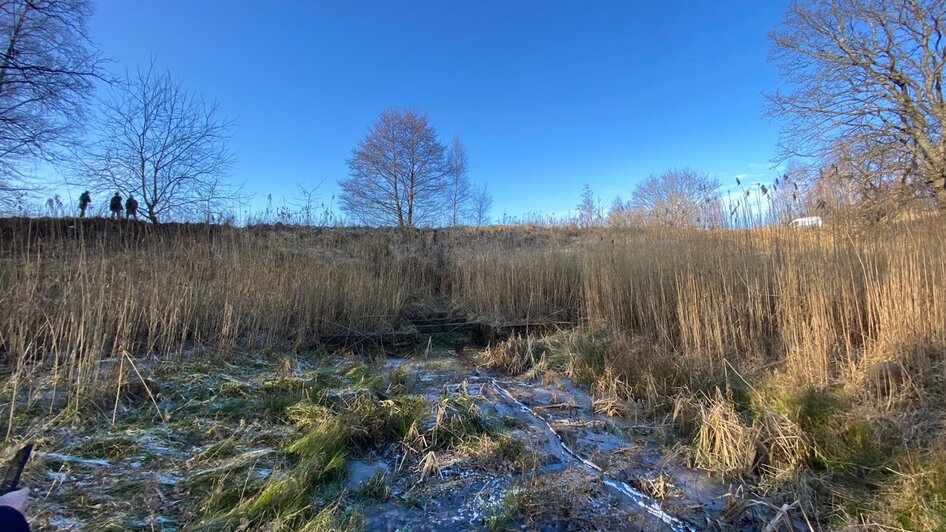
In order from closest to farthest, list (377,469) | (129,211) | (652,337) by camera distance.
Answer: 1. (377,469)
2. (652,337)
3. (129,211)

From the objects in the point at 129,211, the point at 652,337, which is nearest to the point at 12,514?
the point at 652,337

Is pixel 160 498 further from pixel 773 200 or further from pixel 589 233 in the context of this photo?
pixel 589 233

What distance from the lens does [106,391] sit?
2.63 meters

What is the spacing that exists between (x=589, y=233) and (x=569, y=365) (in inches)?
136

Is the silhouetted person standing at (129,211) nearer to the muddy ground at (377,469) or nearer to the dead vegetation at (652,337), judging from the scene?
the dead vegetation at (652,337)

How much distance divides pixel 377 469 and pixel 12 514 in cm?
153

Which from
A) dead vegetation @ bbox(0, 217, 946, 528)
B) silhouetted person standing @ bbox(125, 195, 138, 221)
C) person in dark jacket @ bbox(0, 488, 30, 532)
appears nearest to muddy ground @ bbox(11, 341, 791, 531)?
dead vegetation @ bbox(0, 217, 946, 528)

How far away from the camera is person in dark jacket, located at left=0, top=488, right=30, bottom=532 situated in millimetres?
830

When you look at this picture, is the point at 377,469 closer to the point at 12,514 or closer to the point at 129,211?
the point at 12,514

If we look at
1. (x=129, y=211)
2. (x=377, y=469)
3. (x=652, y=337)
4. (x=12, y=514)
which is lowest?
(x=377, y=469)

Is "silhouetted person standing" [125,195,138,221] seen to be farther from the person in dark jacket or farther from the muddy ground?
the person in dark jacket

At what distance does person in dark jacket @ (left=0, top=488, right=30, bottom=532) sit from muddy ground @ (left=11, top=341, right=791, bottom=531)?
787 mm

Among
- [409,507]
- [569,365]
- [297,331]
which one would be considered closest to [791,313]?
[569,365]

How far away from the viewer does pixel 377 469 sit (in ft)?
7.12
